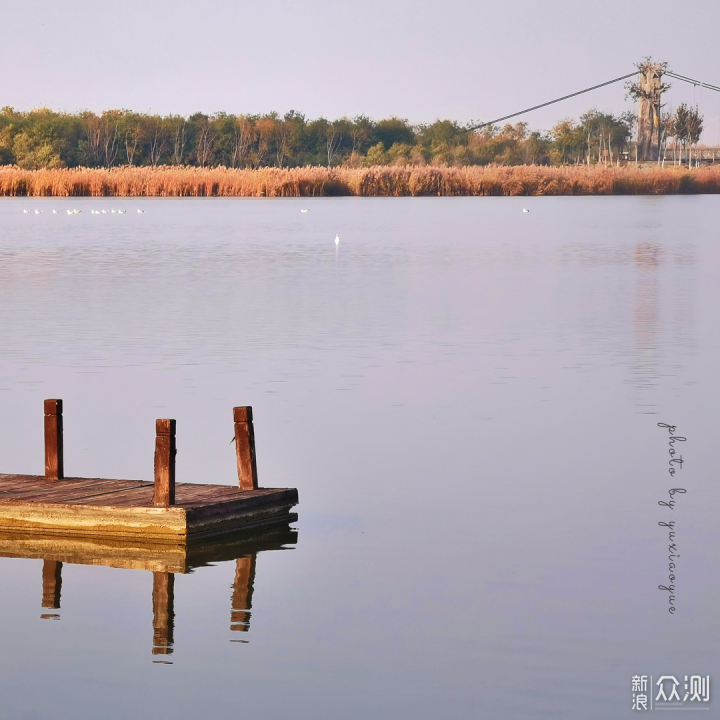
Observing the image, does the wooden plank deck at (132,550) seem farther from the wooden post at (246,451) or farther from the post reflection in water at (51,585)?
the wooden post at (246,451)

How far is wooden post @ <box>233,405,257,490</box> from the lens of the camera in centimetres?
877

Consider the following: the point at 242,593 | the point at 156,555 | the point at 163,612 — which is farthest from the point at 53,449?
the point at 163,612

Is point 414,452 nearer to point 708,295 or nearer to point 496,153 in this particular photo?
point 708,295

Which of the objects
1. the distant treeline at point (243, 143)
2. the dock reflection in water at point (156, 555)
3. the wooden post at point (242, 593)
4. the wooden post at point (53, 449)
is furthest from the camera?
the distant treeline at point (243, 143)

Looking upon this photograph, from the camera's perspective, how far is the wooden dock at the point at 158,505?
812 cm

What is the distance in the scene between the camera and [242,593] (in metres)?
7.50

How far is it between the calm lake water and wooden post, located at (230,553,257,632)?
0.8 inches

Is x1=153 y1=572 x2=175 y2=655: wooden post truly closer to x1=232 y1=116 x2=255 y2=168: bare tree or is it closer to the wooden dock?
the wooden dock

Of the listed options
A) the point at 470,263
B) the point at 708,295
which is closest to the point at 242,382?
the point at 708,295

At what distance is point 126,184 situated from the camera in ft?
194

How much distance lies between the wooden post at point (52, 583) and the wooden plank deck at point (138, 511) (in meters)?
0.34

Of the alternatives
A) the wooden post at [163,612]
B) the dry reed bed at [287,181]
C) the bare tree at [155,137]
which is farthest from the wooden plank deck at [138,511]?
the bare tree at [155,137]

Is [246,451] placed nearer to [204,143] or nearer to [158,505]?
[158,505]

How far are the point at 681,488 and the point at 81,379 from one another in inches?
259
